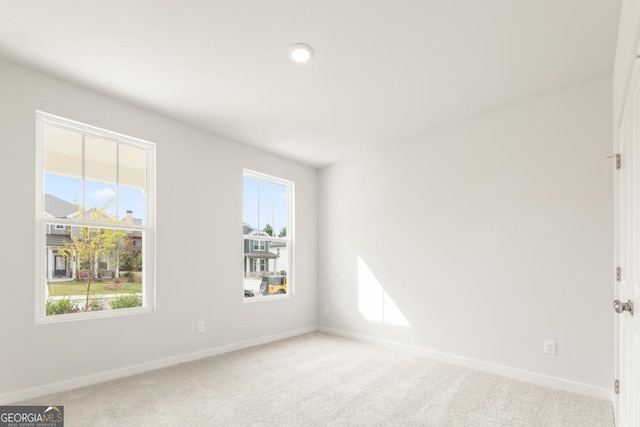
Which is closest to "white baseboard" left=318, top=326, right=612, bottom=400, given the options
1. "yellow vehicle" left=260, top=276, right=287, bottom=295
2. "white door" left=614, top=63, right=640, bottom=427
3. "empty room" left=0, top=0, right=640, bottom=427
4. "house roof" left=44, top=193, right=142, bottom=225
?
"empty room" left=0, top=0, right=640, bottom=427

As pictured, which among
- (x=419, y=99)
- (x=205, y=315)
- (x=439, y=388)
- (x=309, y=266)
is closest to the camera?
(x=439, y=388)

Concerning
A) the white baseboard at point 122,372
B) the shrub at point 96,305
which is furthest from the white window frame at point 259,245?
the shrub at point 96,305

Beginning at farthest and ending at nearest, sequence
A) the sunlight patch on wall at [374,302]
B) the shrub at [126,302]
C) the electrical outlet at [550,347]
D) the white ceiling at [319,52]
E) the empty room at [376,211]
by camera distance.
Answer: the sunlight patch on wall at [374,302] → the shrub at [126,302] → the electrical outlet at [550,347] → the empty room at [376,211] → the white ceiling at [319,52]

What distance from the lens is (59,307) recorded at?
9.69 ft

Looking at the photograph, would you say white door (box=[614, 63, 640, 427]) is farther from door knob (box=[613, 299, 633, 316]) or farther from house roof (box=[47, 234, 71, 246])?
house roof (box=[47, 234, 71, 246])

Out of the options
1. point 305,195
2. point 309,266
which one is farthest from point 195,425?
point 305,195

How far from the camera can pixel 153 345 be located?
3.47 m

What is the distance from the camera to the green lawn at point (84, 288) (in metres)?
2.95

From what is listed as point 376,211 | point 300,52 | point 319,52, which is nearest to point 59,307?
point 300,52

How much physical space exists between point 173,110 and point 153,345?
2.35 metres

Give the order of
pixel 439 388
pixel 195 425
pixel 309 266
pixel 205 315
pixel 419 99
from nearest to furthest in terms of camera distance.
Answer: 1. pixel 195 425
2. pixel 439 388
3. pixel 419 99
4. pixel 205 315
5. pixel 309 266

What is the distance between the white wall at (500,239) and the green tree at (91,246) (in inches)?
115

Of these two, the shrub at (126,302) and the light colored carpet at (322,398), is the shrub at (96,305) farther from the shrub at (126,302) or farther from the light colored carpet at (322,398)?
the light colored carpet at (322,398)

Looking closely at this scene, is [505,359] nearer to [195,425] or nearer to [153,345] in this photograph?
[195,425]
